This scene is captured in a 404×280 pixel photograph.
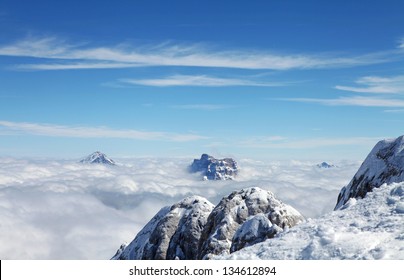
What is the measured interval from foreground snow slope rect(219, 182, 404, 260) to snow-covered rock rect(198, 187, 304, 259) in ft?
49.6

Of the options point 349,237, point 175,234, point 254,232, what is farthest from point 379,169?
point 175,234

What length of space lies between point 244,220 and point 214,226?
4117 millimetres

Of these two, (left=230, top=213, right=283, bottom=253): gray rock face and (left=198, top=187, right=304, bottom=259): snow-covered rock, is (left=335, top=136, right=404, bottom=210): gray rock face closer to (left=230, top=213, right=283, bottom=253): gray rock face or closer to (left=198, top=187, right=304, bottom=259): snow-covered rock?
(left=198, top=187, right=304, bottom=259): snow-covered rock

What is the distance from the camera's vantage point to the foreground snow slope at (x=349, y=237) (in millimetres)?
17156

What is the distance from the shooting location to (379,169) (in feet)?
133

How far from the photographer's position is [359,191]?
1628 inches

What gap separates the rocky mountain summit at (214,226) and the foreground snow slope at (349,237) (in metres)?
14.4

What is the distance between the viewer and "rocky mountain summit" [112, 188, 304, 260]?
38500 millimetres

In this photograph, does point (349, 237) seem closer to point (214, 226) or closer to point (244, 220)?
point (244, 220)

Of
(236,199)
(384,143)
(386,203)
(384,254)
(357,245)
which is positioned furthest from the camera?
(236,199)
